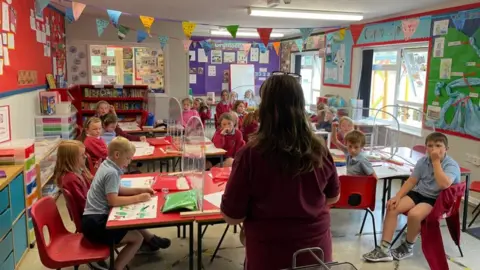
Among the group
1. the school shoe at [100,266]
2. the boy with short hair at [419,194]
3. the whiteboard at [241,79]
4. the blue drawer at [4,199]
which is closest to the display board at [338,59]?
the whiteboard at [241,79]

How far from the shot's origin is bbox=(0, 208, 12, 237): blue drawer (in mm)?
2535

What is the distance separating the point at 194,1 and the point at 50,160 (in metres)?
2.70

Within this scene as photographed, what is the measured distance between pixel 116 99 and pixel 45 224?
488 cm

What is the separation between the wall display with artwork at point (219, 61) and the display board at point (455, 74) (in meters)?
6.20

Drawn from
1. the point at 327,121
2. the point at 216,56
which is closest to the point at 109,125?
the point at 327,121

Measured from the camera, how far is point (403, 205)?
3.15 meters

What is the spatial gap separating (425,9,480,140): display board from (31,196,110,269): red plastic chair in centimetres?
434

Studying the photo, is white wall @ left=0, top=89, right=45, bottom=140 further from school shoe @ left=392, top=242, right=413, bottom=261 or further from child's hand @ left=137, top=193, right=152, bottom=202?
school shoe @ left=392, top=242, right=413, bottom=261

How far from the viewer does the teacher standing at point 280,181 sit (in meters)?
1.39

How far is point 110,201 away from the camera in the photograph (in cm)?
235

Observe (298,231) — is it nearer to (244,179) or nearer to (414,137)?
(244,179)

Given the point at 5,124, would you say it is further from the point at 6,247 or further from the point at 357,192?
the point at 357,192

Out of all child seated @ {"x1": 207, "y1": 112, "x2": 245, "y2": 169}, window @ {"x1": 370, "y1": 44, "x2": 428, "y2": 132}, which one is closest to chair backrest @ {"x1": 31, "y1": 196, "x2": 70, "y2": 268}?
child seated @ {"x1": 207, "y1": 112, "x2": 245, "y2": 169}

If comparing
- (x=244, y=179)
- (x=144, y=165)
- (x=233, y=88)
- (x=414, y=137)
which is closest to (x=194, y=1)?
(x=144, y=165)
